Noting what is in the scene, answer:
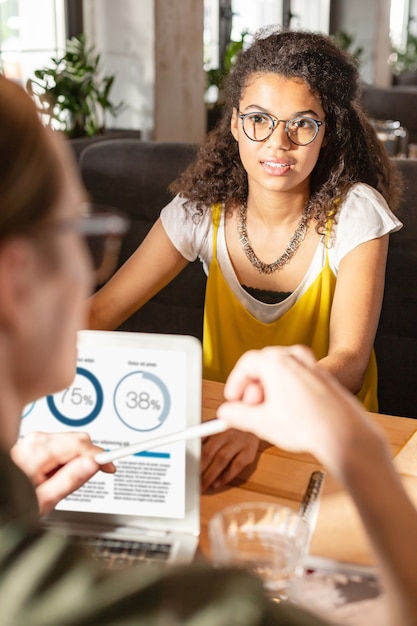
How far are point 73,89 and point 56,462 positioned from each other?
2.85 metres

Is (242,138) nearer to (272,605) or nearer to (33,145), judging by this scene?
(33,145)

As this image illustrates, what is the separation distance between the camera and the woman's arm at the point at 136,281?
5.73 feet

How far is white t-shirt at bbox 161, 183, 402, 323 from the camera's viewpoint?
5.27 feet

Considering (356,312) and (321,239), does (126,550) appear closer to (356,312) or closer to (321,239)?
(356,312)

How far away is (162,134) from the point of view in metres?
4.05

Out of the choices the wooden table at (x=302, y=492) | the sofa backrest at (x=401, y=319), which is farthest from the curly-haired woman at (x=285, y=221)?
the wooden table at (x=302, y=492)

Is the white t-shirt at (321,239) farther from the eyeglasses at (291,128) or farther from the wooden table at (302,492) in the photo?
the wooden table at (302,492)

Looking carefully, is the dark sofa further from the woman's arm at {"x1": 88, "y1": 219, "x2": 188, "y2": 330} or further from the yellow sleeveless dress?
the woman's arm at {"x1": 88, "y1": 219, "x2": 188, "y2": 330}

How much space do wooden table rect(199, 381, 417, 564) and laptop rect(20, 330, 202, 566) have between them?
0.19 feet

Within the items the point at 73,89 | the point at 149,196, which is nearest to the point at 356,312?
the point at 149,196

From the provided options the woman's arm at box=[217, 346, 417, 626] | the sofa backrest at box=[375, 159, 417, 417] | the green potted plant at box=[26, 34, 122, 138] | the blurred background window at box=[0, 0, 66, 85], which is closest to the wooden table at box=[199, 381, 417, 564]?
the woman's arm at box=[217, 346, 417, 626]

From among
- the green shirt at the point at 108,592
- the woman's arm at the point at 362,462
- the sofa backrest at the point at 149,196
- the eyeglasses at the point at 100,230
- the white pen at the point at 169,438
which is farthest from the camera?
the sofa backrest at the point at 149,196

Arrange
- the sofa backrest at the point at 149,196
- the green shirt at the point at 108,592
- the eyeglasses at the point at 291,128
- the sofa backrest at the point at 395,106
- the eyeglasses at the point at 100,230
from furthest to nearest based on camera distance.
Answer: the sofa backrest at the point at 395,106 → the sofa backrest at the point at 149,196 → the eyeglasses at the point at 291,128 → the eyeglasses at the point at 100,230 → the green shirt at the point at 108,592

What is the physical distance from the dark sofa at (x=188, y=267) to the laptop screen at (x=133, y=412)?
1.09 metres
